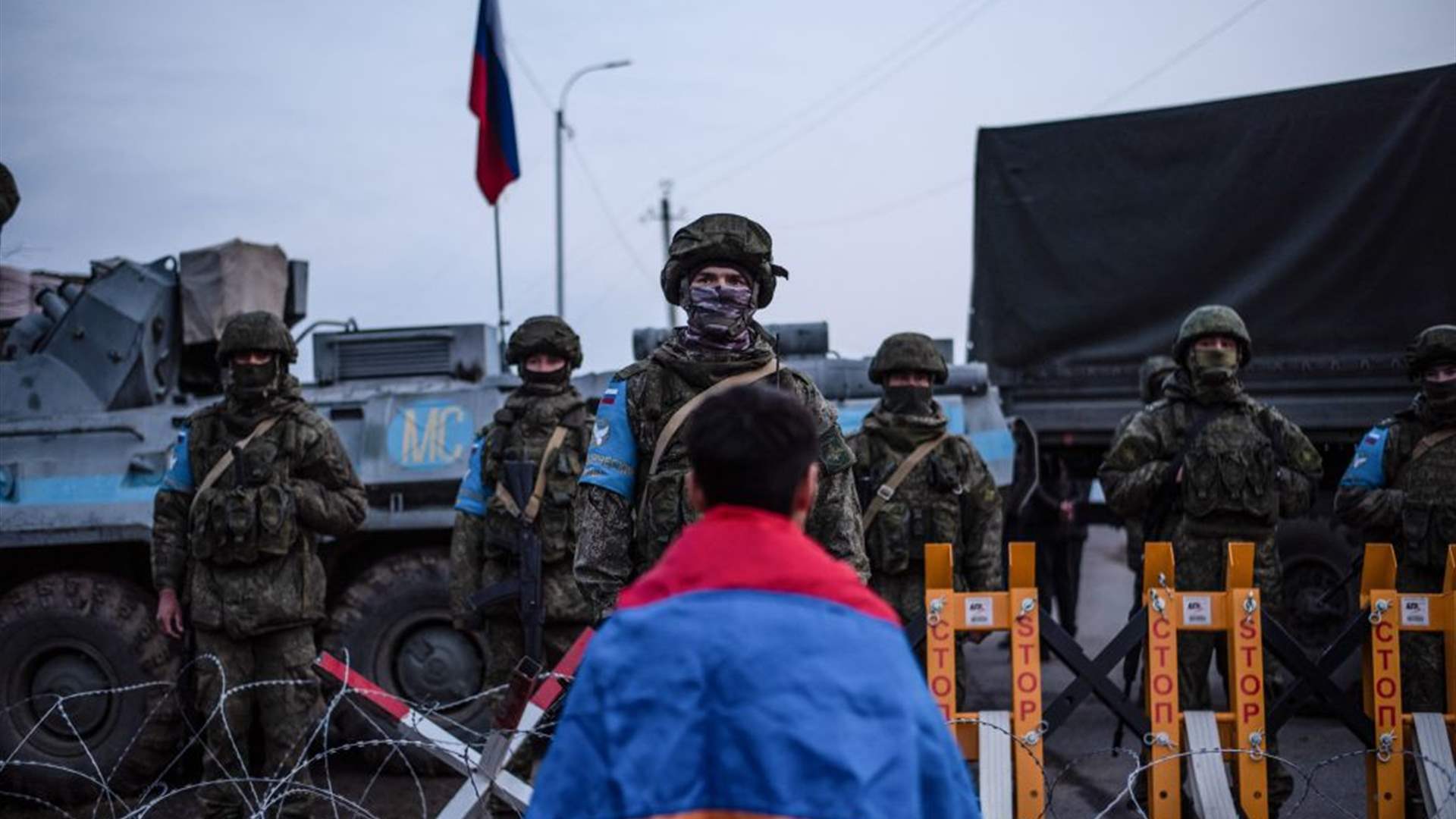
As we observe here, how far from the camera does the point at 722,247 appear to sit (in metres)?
4.10

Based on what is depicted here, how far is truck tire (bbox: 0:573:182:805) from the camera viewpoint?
24.4ft

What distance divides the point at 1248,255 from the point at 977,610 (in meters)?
5.73

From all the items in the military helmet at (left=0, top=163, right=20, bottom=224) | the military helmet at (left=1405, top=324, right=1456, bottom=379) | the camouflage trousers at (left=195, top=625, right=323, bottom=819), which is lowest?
the camouflage trousers at (left=195, top=625, right=323, bottom=819)

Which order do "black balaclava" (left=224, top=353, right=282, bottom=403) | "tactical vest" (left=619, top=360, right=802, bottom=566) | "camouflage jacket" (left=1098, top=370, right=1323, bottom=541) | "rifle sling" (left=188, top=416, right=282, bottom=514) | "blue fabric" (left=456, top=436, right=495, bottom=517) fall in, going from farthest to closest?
"blue fabric" (left=456, top=436, right=495, bottom=517) → "camouflage jacket" (left=1098, top=370, right=1323, bottom=541) → "black balaclava" (left=224, top=353, right=282, bottom=403) → "rifle sling" (left=188, top=416, right=282, bottom=514) → "tactical vest" (left=619, top=360, right=802, bottom=566)

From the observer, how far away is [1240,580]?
15.8ft

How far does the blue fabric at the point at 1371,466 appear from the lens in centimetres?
659

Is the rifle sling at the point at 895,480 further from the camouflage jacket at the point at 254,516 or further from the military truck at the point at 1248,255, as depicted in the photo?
the military truck at the point at 1248,255

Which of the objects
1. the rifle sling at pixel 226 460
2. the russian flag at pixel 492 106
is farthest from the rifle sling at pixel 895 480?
the russian flag at pixel 492 106

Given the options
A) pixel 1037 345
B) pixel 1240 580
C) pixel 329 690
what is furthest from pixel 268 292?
pixel 1240 580

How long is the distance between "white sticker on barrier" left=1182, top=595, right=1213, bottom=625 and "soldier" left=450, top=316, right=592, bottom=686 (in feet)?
9.07

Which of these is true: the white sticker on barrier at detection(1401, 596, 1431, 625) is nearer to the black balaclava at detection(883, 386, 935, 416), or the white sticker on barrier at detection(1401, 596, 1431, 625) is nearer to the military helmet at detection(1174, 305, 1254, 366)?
the military helmet at detection(1174, 305, 1254, 366)

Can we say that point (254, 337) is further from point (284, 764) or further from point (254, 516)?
point (284, 764)

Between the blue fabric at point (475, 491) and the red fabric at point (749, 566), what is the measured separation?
460 centimetres

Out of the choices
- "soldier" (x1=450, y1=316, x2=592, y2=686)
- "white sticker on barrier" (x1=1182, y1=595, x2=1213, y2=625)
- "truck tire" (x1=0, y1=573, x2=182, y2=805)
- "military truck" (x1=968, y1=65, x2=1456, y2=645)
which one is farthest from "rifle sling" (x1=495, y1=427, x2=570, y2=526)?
"military truck" (x1=968, y1=65, x2=1456, y2=645)
